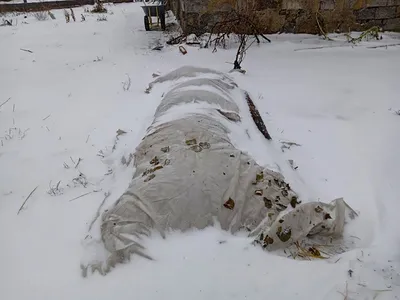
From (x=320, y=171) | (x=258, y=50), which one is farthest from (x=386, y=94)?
(x=258, y=50)

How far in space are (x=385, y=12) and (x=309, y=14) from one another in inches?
50.7

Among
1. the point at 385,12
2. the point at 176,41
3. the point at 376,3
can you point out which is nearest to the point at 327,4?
the point at 376,3

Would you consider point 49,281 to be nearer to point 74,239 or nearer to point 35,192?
point 74,239

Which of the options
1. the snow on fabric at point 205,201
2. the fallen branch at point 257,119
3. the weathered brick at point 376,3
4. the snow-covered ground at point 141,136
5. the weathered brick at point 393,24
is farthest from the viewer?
the weathered brick at point 393,24

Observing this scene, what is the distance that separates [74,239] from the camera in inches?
84.0

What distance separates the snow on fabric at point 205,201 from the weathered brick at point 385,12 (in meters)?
5.15

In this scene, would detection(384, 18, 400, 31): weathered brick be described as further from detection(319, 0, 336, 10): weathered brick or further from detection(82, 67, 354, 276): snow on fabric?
detection(82, 67, 354, 276): snow on fabric

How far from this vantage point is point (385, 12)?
245 inches

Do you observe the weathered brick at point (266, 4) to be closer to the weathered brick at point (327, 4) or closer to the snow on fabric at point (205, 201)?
the weathered brick at point (327, 4)

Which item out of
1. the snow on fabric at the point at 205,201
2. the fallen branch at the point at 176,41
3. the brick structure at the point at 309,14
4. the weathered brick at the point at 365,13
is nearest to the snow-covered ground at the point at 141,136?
the snow on fabric at the point at 205,201

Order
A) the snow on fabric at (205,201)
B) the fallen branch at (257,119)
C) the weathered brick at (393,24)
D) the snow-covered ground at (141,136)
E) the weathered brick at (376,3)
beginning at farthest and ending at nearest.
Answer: the weathered brick at (393,24) → the weathered brick at (376,3) → the fallen branch at (257,119) → the snow on fabric at (205,201) → the snow-covered ground at (141,136)

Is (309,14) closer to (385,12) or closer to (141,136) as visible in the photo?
(385,12)

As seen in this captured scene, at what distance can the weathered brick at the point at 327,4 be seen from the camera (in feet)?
20.1

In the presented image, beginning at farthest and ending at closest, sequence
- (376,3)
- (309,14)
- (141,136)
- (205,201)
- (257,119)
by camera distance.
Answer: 1. (309,14)
2. (376,3)
3. (257,119)
4. (141,136)
5. (205,201)
